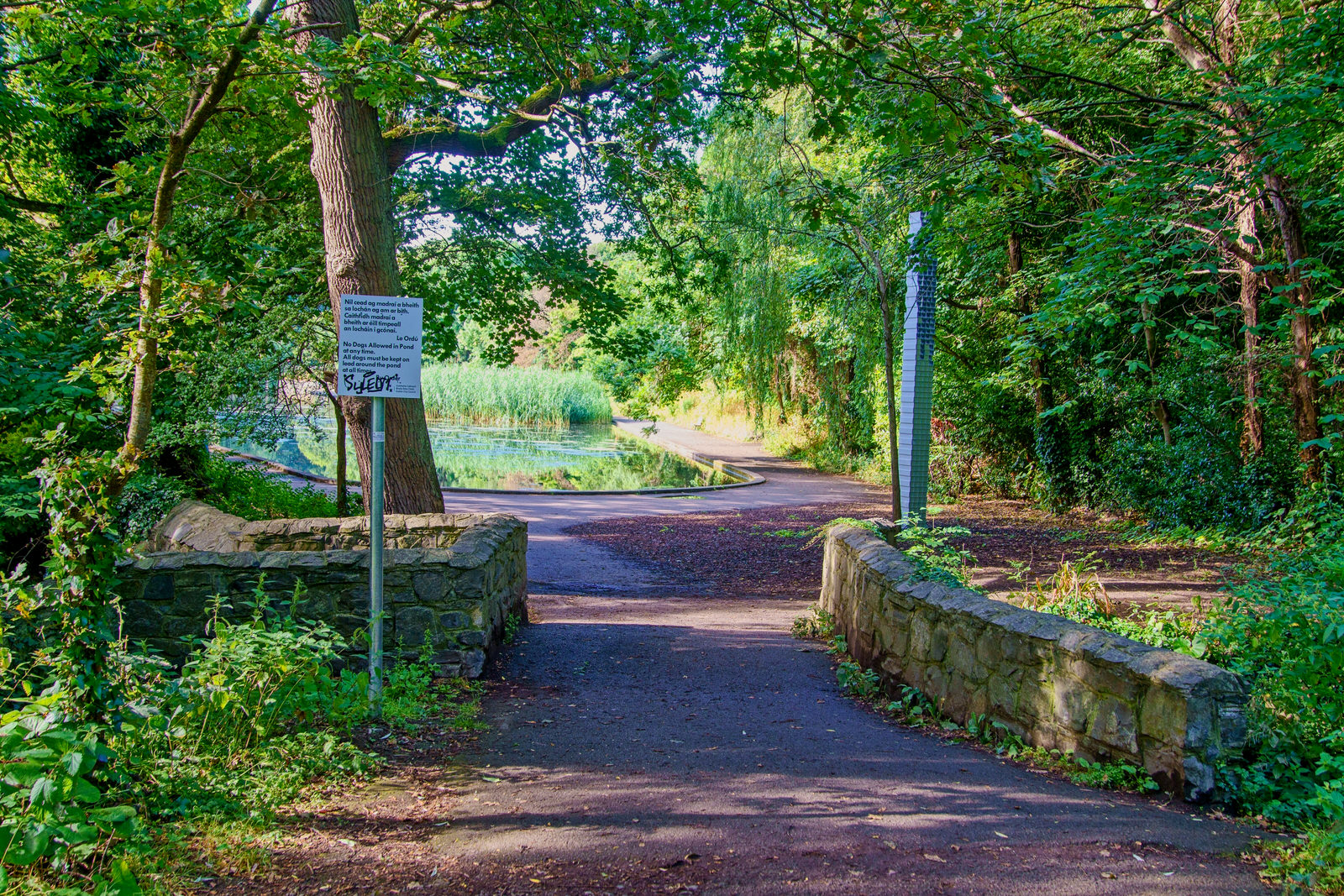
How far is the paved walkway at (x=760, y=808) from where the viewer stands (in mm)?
2770

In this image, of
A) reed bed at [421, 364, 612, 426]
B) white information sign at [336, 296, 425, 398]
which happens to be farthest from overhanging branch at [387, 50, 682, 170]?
reed bed at [421, 364, 612, 426]

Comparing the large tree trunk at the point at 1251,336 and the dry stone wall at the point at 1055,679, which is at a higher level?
the large tree trunk at the point at 1251,336

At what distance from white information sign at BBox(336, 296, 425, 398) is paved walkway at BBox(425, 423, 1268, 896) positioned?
6.29 feet

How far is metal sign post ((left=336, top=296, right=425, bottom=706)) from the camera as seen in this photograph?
4.69 meters

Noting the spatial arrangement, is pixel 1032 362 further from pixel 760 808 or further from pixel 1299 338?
pixel 760 808

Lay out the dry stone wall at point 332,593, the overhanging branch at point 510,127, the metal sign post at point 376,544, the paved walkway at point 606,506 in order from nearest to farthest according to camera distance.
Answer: the metal sign post at point 376,544, the dry stone wall at point 332,593, the overhanging branch at point 510,127, the paved walkway at point 606,506

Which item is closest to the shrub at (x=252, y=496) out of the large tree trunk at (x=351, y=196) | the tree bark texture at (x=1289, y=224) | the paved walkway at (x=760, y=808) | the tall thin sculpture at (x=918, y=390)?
the large tree trunk at (x=351, y=196)

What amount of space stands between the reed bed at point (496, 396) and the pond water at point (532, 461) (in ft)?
5.46

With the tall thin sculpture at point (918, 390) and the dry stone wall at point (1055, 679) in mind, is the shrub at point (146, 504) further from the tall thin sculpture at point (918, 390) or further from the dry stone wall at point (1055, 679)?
the tall thin sculpture at point (918, 390)

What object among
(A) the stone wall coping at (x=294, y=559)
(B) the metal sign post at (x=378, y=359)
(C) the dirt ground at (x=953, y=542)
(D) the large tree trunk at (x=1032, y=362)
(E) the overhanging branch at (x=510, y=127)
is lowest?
(C) the dirt ground at (x=953, y=542)

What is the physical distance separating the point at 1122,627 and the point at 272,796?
494 cm

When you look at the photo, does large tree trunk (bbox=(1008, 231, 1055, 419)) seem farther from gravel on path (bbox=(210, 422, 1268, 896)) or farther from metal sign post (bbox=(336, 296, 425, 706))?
metal sign post (bbox=(336, 296, 425, 706))

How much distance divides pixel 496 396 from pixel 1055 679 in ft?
119

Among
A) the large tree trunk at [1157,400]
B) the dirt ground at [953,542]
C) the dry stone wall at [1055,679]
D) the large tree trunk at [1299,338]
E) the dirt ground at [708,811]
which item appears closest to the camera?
the dirt ground at [708,811]
